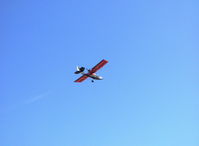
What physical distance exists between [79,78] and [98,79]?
4.26 meters

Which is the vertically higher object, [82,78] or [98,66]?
[98,66]

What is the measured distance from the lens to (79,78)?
84.0 meters

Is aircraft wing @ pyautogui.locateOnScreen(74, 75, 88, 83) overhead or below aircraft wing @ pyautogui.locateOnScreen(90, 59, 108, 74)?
below

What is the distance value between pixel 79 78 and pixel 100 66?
600 cm

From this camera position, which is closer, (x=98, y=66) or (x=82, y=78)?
(x=98, y=66)

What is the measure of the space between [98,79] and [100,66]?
3828 mm

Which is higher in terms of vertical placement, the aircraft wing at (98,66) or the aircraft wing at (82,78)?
the aircraft wing at (98,66)

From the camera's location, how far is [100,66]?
8138 cm

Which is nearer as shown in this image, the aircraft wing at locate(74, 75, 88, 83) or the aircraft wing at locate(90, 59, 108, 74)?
the aircraft wing at locate(90, 59, 108, 74)

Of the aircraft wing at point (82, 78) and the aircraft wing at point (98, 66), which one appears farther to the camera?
the aircraft wing at point (82, 78)

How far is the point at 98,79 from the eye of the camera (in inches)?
3302
